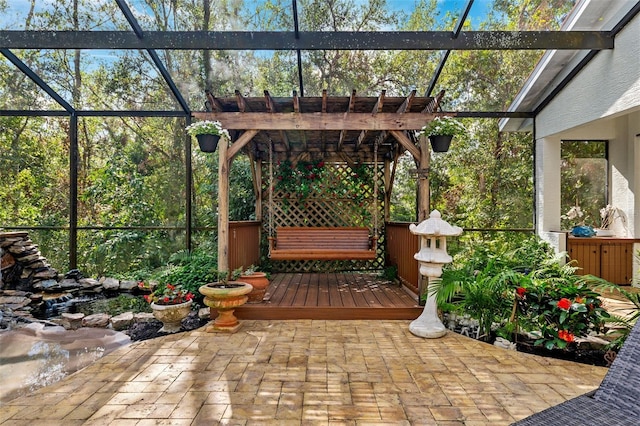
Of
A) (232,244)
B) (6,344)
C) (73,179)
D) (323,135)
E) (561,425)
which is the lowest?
(6,344)

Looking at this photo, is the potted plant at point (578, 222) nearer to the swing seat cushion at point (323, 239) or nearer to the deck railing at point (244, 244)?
the swing seat cushion at point (323, 239)

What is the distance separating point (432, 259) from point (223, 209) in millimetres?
2395

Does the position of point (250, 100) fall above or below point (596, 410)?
above

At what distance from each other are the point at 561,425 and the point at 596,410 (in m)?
0.20

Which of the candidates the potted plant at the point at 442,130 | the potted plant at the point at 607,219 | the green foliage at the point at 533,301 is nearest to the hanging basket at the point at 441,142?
the potted plant at the point at 442,130

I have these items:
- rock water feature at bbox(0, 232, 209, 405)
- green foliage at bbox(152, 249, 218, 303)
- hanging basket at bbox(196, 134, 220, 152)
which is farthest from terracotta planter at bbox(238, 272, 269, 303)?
hanging basket at bbox(196, 134, 220, 152)

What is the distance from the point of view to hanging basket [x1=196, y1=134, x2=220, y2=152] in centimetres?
388

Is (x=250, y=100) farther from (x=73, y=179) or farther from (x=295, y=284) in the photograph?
(x=73, y=179)

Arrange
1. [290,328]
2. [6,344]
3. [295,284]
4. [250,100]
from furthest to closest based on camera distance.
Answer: [295,284], [250,100], [290,328], [6,344]

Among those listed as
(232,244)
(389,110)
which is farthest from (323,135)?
(232,244)

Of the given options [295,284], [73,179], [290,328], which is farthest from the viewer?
[73,179]

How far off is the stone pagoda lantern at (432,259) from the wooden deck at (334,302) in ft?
1.15

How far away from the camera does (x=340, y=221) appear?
6.41 meters

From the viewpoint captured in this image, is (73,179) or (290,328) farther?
(73,179)
